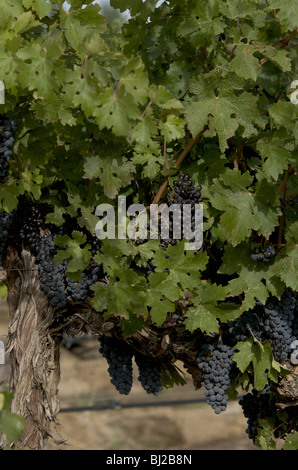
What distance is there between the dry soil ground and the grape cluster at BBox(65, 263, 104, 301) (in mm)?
4386

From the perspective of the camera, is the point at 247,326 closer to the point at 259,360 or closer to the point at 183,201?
the point at 259,360

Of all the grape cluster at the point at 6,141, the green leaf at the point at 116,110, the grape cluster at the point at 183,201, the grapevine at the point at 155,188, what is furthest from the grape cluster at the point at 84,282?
the green leaf at the point at 116,110

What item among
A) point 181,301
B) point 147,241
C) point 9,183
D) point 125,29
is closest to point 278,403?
point 181,301

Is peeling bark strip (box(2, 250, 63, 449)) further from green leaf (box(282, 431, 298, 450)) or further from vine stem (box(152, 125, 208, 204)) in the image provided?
green leaf (box(282, 431, 298, 450))

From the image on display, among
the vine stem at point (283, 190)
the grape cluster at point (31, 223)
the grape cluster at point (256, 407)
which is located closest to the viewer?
the vine stem at point (283, 190)

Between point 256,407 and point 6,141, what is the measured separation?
1.30m

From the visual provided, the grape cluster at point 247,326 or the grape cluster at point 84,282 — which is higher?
the grape cluster at point 84,282

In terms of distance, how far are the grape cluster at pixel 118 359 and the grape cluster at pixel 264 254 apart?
59 cm

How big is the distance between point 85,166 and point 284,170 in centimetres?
63

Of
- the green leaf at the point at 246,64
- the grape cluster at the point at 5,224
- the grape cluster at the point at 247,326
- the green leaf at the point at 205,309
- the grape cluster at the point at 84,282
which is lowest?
the grape cluster at the point at 247,326

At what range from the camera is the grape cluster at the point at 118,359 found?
8.04 feet

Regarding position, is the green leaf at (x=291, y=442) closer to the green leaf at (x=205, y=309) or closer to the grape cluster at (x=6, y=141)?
the green leaf at (x=205, y=309)

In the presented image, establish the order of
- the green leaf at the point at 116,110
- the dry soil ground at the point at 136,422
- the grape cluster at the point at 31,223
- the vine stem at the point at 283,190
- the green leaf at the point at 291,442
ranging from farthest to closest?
the dry soil ground at the point at 136,422, the green leaf at the point at 291,442, the grape cluster at the point at 31,223, the vine stem at the point at 283,190, the green leaf at the point at 116,110

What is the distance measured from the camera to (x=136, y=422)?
749cm
